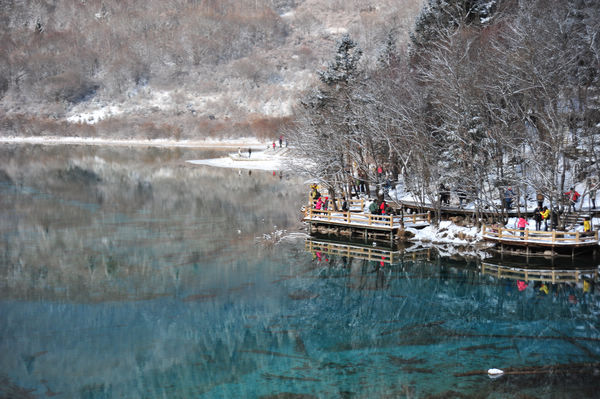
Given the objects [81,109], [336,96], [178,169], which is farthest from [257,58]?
[336,96]

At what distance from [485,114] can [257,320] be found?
1543cm

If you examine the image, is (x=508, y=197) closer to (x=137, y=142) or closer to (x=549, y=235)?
(x=549, y=235)

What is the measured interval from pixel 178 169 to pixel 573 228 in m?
40.0

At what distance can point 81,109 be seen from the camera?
130750mm

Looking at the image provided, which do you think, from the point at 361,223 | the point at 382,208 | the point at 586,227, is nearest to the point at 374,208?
the point at 382,208

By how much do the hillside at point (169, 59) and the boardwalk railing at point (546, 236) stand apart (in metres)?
66.9

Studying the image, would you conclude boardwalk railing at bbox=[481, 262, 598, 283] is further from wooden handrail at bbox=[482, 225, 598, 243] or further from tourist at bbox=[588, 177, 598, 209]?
tourist at bbox=[588, 177, 598, 209]

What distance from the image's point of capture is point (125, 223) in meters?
31.0

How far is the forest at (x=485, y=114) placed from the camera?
83.6 ft

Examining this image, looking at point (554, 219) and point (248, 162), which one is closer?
point (554, 219)

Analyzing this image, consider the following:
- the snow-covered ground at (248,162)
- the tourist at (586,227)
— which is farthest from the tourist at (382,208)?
the snow-covered ground at (248,162)

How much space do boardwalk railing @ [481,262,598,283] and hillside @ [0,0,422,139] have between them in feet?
227

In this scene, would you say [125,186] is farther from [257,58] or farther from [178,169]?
[257,58]

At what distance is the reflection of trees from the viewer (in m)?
21.5
